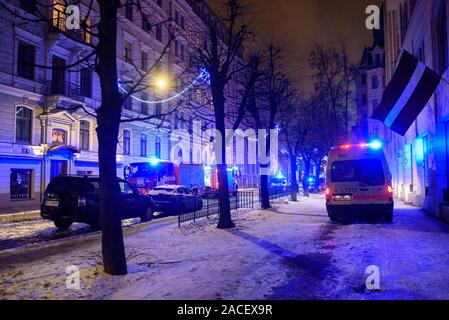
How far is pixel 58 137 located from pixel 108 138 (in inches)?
929

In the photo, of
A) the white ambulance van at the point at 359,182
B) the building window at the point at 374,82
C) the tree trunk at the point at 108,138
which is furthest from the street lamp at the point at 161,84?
the building window at the point at 374,82

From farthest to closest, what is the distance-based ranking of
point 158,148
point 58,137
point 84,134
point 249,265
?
point 158,148, point 84,134, point 58,137, point 249,265

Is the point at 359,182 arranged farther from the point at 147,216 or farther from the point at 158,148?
the point at 158,148

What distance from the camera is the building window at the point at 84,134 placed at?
31547mm

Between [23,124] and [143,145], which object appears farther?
Answer: [143,145]

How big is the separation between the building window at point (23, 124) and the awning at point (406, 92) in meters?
21.1

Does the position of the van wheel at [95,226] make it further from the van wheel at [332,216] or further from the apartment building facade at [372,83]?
the apartment building facade at [372,83]

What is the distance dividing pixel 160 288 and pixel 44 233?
28.5 feet

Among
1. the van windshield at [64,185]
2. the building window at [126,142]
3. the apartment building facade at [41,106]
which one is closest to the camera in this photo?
the van windshield at [64,185]

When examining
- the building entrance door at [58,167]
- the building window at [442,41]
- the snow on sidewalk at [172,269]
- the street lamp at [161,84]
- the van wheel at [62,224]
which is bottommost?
the snow on sidewalk at [172,269]

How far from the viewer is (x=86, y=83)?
3180cm

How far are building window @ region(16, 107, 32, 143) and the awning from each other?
21.1 m

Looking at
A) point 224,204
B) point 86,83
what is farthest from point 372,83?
point 224,204

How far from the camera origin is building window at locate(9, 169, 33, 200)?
2495cm
